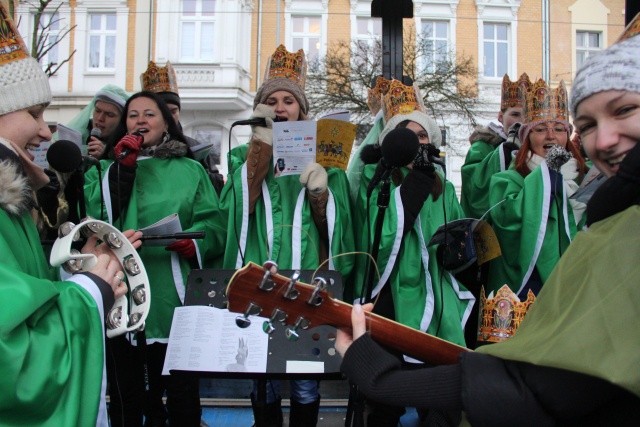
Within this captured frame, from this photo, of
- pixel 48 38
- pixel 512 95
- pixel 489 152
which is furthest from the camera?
pixel 48 38

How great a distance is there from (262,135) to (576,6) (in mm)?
18211

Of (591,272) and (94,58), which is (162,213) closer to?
(591,272)

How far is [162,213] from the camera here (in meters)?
3.51

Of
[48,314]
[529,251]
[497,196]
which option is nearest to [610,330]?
[48,314]

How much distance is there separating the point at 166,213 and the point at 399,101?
5.32 feet

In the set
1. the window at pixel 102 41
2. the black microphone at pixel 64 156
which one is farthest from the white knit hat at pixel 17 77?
the window at pixel 102 41

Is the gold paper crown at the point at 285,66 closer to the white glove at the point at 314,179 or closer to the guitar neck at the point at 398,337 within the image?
the white glove at the point at 314,179

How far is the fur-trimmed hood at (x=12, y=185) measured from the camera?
187cm

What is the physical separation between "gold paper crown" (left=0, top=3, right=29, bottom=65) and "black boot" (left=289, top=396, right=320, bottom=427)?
2184mm

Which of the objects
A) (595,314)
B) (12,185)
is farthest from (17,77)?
(595,314)

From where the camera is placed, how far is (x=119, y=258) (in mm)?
2211

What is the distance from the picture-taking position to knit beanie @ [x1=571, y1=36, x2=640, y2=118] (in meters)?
1.46

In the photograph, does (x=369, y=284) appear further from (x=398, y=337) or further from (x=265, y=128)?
(x=265, y=128)

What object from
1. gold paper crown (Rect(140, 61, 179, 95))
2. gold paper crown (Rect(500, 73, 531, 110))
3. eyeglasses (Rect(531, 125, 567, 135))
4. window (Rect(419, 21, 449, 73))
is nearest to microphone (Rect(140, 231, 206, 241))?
gold paper crown (Rect(140, 61, 179, 95))
